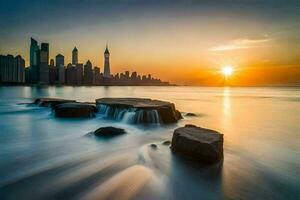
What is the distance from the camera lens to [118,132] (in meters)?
14.2

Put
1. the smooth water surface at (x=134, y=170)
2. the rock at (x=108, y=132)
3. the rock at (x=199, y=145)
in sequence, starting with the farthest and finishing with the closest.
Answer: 1. the rock at (x=108, y=132)
2. the rock at (x=199, y=145)
3. the smooth water surface at (x=134, y=170)

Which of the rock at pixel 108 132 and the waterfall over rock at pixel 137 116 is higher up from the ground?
the waterfall over rock at pixel 137 116

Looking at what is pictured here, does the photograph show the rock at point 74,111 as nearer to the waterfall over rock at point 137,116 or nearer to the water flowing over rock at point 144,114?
the water flowing over rock at point 144,114

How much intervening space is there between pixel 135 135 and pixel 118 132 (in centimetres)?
115

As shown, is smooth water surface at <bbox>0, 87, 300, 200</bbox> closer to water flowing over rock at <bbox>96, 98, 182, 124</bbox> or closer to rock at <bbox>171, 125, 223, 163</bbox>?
rock at <bbox>171, 125, 223, 163</bbox>

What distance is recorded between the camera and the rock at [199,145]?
8.81 m

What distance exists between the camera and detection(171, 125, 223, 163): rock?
8812 mm

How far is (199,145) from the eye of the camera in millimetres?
8922

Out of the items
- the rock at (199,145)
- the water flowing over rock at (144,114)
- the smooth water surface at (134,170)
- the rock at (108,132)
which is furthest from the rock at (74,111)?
the rock at (199,145)

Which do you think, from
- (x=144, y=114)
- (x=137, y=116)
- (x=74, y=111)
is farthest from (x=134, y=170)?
(x=74, y=111)

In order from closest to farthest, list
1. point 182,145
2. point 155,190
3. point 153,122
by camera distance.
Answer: point 155,190, point 182,145, point 153,122

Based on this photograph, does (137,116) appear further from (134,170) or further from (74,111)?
(134,170)

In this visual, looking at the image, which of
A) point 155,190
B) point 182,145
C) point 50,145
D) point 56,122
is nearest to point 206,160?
point 182,145

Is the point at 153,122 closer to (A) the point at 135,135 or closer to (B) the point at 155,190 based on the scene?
(A) the point at 135,135
